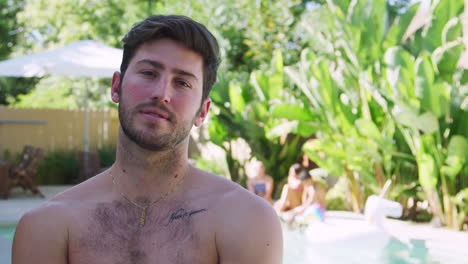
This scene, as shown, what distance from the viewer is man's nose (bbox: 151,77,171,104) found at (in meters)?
1.62

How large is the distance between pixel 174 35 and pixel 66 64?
30.5 feet

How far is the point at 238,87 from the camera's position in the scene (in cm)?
1105

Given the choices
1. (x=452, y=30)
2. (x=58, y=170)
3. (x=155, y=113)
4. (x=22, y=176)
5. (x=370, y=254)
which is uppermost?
(x=155, y=113)

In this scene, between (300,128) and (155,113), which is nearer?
(155,113)

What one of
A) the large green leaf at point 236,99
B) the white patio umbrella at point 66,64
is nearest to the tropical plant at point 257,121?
the large green leaf at point 236,99

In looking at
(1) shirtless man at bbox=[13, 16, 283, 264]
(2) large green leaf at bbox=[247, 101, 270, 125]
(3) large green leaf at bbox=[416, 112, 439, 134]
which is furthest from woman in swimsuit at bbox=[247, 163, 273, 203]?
(1) shirtless man at bbox=[13, 16, 283, 264]

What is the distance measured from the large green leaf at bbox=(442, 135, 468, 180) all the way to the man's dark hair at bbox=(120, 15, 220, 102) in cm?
617

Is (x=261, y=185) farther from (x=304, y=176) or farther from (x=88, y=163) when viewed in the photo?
(x=88, y=163)

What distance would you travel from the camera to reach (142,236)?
5.56 ft

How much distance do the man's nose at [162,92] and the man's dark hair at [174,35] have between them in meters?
0.15

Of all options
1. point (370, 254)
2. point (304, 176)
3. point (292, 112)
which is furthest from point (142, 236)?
point (292, 112)

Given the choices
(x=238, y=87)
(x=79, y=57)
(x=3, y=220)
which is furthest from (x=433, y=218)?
(x=79, y=57)

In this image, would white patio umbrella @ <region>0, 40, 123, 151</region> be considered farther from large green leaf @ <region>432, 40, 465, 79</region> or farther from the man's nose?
the man's nose

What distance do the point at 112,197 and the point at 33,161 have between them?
32.7ft
